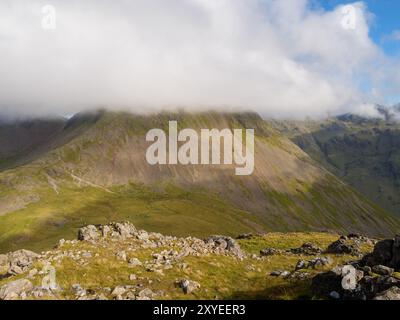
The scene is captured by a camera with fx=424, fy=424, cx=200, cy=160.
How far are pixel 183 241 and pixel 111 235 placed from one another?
992 centimetres

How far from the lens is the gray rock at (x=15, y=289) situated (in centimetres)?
3238

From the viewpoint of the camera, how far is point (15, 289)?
3334 cm

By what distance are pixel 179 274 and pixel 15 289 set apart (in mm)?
14370

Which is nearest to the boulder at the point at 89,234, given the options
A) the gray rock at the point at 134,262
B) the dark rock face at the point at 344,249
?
the gray rock at the point at 134,262

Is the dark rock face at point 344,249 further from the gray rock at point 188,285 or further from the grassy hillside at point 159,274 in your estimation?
the gray rock at point 188,285

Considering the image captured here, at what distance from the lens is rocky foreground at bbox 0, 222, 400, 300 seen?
33.0 metres

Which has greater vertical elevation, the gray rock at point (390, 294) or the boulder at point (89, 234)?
the boulder at point (89, 234)

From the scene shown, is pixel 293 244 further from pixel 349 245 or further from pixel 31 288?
pixel 31 288

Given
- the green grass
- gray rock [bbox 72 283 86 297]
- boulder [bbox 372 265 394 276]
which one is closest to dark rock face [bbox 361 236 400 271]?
the green grass

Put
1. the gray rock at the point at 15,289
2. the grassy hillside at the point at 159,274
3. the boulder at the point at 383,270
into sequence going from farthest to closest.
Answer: the grassy hillside at the point at 159,274 < the boulder at the point at 383,270 < the gray rock at the point at 15,289

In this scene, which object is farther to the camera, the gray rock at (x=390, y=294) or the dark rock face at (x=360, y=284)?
the dark rock face at (x=360, y=284)

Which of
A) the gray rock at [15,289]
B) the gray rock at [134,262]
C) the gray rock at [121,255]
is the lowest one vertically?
the gray rock at [15,289]
